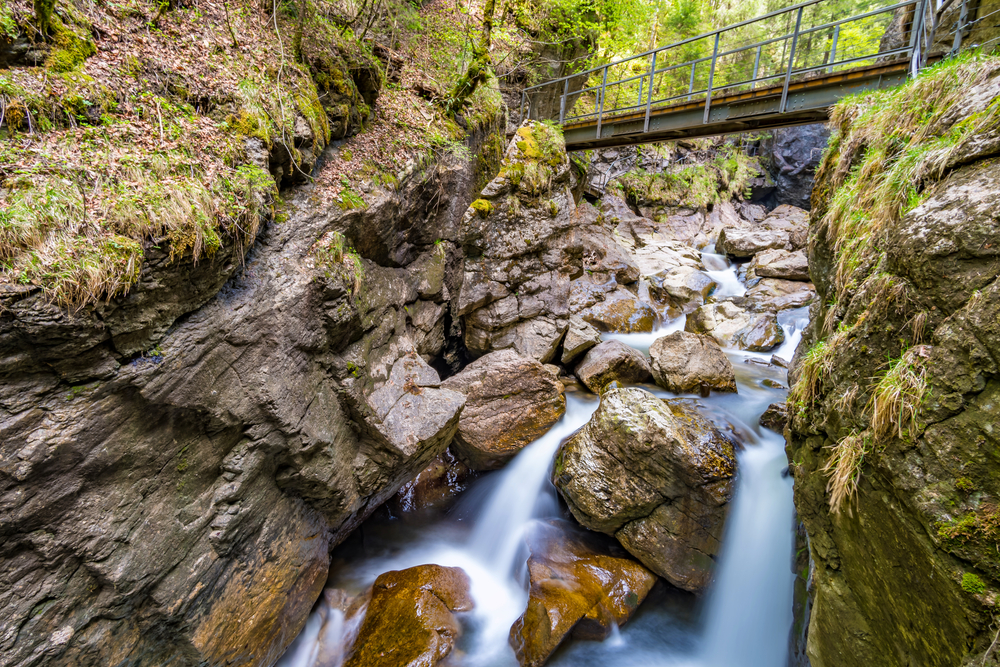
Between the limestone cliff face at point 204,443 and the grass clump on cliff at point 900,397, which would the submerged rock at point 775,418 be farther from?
the limestone cliff face at point 204,443

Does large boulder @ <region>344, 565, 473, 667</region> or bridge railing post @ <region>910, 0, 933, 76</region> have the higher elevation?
Result: bridge railing post @ <region>910, 0, 933, 76</region>

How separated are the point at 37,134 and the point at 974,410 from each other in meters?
6.49

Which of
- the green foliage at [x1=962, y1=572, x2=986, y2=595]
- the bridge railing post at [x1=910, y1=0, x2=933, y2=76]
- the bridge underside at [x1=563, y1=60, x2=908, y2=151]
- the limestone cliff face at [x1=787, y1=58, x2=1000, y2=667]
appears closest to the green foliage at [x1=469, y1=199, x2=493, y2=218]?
the bridge underside at [x1=563, y1=60, x2=908, y2=151]

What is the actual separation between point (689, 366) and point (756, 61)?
20.6 feet

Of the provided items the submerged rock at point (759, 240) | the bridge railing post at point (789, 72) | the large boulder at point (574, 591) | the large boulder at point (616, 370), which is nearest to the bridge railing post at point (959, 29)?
the bridge railing post at point (789, 72)

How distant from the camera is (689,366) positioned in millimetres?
7816

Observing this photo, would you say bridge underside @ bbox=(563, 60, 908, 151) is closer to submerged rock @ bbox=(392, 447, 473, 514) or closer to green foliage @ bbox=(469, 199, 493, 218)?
green foliage @ bbox=(469, 199, 493, 218)

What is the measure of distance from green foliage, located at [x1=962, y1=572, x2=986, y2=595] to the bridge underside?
24.5ft

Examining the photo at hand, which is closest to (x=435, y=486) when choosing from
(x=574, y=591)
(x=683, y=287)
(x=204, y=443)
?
(x=574, y=591)

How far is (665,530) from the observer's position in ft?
17.6

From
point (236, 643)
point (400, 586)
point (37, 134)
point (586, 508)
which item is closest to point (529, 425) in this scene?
point (586, 508)

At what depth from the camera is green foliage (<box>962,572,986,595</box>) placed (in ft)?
6.32

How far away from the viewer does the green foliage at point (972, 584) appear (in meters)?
1.93

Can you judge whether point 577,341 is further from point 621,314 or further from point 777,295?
point 777,295
